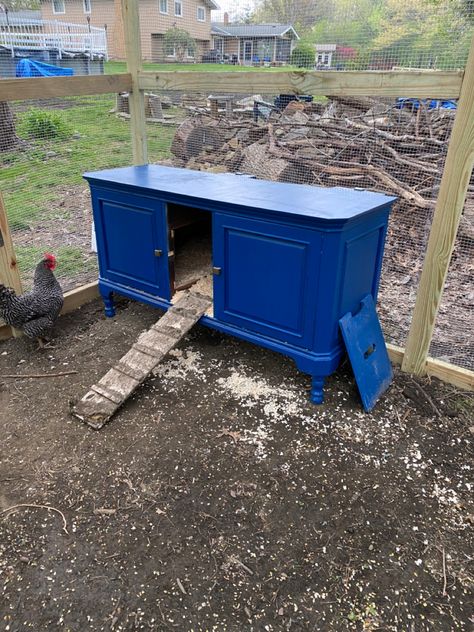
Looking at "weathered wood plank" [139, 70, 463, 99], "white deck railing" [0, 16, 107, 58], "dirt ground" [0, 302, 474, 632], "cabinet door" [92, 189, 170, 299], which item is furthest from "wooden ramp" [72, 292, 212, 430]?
"white deck railing" [0, 16, 107, 58]

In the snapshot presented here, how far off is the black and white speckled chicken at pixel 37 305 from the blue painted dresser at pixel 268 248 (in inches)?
21.9

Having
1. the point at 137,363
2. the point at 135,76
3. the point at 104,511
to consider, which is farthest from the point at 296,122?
the point at 104,511

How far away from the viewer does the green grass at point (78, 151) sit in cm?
356

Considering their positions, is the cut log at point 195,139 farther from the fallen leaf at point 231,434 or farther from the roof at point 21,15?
the fallen leaf at point 231,434

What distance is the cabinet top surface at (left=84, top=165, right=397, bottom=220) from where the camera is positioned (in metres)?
2.32

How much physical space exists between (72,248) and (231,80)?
2.33 m

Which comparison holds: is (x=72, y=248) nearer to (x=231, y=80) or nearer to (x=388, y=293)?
(x=231, y=80)

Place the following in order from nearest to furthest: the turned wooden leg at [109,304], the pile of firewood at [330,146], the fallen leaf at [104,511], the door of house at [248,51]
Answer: the fallen leaf at [104,511], the door of house at [248,51], the turned wooden leg at [109,304], the pile of firewood at [330,146]

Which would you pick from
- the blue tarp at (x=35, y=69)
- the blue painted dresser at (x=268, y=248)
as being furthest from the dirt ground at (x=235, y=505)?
the blue tarp at (x=35, y=69)

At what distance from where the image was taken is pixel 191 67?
3291 millimetres

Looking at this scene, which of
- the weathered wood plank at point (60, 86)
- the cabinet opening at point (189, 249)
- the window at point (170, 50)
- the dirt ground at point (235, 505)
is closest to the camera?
the dirt ground at point (235, 505)

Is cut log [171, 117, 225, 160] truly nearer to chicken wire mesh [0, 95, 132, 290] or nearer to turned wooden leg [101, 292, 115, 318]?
chicken wire mesh [0, 95, 132, 290]

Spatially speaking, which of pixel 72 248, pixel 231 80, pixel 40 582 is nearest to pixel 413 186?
pixel 231 80

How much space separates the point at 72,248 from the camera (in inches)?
174
